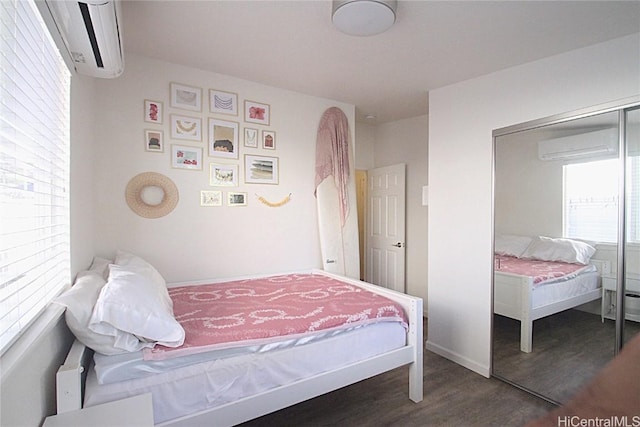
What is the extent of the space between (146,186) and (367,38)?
6.77ft

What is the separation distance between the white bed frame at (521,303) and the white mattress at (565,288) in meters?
0.03

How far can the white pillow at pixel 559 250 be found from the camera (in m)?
2.15

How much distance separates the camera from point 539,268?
2.43 m

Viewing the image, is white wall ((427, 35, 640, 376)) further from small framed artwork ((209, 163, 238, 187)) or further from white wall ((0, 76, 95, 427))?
white wall ((0, 76, 95, 427))

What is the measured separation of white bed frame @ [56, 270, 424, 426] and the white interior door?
181 cm

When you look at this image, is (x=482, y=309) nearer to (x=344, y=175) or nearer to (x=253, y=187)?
(x=344, y=175)

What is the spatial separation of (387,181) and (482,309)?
2.13 metres

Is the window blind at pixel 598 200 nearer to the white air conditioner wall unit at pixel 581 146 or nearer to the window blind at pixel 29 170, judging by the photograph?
the white air conditioner wall unit at pixel 581 146

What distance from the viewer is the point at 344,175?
11.5 ft

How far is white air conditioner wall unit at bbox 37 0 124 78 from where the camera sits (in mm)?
1229

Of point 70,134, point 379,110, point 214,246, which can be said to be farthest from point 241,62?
point 379,110

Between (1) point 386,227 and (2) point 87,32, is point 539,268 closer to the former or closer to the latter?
(1) point 386,227

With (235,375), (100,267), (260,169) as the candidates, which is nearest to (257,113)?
(260,169)

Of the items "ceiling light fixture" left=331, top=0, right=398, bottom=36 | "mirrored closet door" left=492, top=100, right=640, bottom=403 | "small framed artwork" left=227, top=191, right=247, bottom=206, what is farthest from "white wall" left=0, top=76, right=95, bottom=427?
"mirrored closet door" left=492, top=100, right=640, bottom=403
